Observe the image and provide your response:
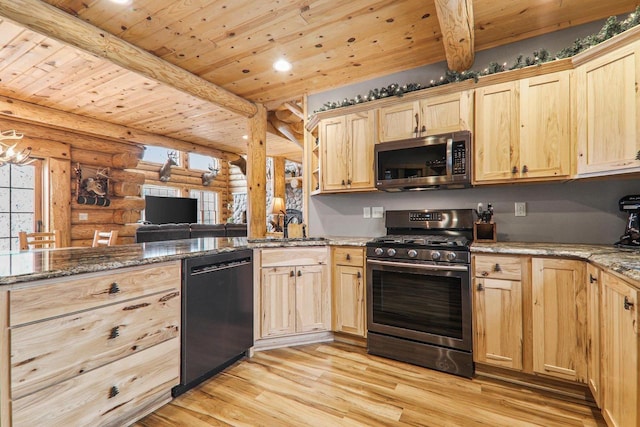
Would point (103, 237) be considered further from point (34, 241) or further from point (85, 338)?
point (85, 338)

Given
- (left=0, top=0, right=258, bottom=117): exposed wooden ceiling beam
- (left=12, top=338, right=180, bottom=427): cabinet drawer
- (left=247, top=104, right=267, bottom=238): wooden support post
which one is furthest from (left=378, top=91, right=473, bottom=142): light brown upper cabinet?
(left=12, top=338, right=180, bottom=427): cabinet drawer

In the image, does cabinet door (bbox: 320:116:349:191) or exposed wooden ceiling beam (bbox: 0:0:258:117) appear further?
cabinet door (bbox: 320:116:349:191)

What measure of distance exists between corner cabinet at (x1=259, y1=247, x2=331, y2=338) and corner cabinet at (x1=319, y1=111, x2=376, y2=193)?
0.74m

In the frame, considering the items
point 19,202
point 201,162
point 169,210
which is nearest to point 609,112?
point 19,202

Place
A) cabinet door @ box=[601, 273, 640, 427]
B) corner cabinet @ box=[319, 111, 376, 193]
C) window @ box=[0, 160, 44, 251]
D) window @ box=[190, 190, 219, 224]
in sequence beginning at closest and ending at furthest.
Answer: cabinet door @ box=[601, 273, 640, 427]
corner cabinet @ box=[319, 111, 376, 193]
window @ box=[0, 160, 44, 251]
window @ box=[190, 190, 219, 224]

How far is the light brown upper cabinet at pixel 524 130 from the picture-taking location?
7.46ft

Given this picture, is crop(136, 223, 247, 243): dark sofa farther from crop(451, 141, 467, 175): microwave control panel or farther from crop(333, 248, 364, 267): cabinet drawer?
crop(451, 141, 467, 175): microwave control panel

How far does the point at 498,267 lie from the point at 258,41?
262cm

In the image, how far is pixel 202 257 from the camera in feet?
7.16

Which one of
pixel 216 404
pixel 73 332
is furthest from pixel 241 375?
pixel 73 332

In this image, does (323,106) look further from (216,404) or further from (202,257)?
(216,404)

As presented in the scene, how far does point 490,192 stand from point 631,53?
1241mm

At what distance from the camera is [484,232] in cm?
256

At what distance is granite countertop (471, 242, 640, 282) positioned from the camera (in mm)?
1379
